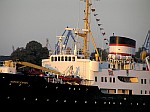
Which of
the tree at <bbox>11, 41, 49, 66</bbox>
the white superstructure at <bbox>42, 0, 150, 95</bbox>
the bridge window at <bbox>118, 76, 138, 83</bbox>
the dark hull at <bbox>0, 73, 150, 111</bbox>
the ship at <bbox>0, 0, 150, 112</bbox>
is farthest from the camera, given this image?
the tree at <bbox>11, 41, 49, 66</bbox>

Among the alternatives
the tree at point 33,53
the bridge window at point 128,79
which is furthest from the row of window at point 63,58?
the tree at point 33,53

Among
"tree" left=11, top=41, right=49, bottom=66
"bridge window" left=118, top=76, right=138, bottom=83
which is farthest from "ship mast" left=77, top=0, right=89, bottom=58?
"tree" left=11, top=41, right=49, bottom=66

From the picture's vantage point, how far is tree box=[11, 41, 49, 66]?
5425 centimetres

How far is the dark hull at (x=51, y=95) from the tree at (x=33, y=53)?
26.8 meters

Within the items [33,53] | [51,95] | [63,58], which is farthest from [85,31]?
[33,53]

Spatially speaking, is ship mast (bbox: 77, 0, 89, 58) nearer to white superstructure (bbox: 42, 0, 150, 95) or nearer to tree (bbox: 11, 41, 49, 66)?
white superstructure (bbox: 42, 0, 150, 95)

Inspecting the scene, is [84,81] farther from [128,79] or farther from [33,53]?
[33,53]

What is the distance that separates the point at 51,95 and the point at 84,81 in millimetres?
3519

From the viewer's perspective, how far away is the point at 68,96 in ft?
83.4

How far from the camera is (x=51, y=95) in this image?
81.0 feet

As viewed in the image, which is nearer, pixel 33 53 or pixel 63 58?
pixel 63 58

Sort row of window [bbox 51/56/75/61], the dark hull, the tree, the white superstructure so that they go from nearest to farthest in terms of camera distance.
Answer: the dark hull < the white superstructure < row of window [bbox 51/56/75/61] < the tree

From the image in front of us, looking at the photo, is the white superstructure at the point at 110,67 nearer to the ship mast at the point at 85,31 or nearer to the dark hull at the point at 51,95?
the ship mast at the point at 85,31

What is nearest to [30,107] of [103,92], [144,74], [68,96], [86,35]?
[68,96]
